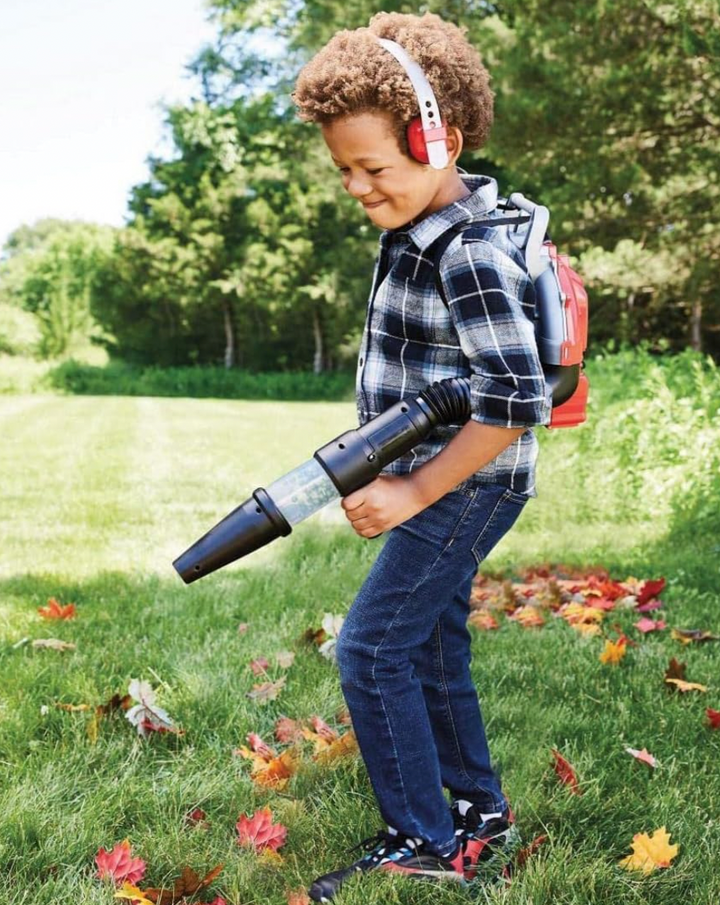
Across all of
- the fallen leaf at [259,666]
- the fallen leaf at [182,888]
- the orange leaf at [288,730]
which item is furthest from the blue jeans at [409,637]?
the fallen leaf at [259,666]

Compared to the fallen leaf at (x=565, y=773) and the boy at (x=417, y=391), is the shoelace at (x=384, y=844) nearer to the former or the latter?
the boy at (x=417, y=391)

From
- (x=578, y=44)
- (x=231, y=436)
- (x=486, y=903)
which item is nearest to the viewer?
(x=486, y=903)

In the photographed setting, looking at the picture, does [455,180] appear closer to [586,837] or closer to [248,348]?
[586,837]

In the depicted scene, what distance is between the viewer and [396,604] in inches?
78.9

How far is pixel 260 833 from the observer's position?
89.3 inches

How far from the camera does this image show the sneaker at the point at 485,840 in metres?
2.21

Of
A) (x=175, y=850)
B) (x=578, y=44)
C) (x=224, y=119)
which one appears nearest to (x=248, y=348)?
(x=224, y=119)

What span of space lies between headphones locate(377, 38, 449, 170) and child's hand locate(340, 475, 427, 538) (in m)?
0.59

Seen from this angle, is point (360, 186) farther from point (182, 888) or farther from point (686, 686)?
point (686, 686)

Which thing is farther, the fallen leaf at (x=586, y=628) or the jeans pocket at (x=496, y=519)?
the fallen leaf at (x=586, y=628)

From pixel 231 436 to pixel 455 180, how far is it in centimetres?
1195

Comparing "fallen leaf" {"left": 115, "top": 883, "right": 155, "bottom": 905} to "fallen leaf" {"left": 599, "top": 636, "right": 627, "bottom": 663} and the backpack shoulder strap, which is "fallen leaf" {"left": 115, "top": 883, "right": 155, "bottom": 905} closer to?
the backpack shoulder strap

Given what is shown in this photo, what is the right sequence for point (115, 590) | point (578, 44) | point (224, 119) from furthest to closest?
point (224, 119)
point (578, 44)
point (115, 590)

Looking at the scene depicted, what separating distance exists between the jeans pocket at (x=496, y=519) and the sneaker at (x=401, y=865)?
0.63 m
